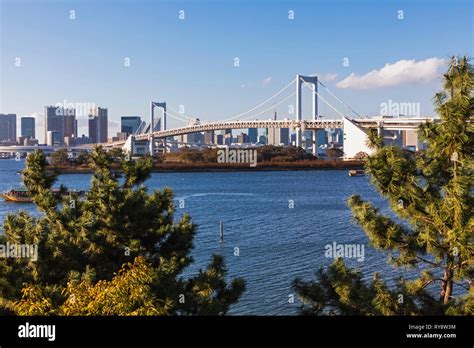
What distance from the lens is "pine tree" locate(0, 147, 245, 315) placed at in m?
3.18

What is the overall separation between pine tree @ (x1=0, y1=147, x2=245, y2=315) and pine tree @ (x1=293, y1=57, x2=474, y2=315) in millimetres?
819

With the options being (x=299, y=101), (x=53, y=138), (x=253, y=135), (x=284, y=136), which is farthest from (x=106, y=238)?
(x=253, y=135)

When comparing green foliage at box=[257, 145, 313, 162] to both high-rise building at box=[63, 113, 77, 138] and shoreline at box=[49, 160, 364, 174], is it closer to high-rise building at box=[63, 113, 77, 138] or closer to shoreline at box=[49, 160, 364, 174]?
shoreline at box=[49, 160, 364, 174]

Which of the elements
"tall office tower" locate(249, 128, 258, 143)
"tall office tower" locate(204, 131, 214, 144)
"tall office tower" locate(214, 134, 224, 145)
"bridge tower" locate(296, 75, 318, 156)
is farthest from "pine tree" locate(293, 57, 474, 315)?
"tall office tower" locate(204, 131, 214, 144)

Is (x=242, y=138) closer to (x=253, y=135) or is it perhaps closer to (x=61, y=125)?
(x=253, y=135)

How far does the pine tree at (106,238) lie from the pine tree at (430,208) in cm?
82

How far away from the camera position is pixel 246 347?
145 centimetres

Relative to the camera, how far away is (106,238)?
343 centimetres

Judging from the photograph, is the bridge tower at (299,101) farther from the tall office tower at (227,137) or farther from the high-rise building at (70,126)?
the high-rise building at (70,126)

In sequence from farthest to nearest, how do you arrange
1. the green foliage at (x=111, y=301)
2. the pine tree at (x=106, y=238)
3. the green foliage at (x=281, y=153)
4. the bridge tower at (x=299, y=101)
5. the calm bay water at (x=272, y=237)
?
the green foliage at (x=281, y=153) → the bridge tower at (x=299, y=101) → the calm bay water at (x=272, y=237) → the pine tree at (x=106, y=238) → the green foliage at (x=111, y=301)

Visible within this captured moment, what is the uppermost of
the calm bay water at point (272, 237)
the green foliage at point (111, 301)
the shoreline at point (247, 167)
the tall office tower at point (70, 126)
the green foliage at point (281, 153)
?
the tall office tower at point (70, 126)

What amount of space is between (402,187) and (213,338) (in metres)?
1.63

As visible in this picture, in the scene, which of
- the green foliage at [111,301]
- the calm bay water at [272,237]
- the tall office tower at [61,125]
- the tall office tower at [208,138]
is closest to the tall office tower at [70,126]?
the tall office tower at [61,125]

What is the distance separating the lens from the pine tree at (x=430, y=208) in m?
2.57
